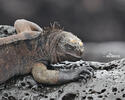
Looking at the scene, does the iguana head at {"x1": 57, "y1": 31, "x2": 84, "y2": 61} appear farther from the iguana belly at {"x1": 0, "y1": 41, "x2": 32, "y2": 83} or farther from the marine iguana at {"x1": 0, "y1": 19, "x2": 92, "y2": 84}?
the iguana belly at {"x1": 0, "y1": 41, "x2": 32, "y2": 83}

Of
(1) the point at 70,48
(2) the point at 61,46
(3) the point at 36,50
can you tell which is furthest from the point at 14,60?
(1) the point at 70,48

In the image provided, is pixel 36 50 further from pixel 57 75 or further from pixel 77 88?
pixel 77 88

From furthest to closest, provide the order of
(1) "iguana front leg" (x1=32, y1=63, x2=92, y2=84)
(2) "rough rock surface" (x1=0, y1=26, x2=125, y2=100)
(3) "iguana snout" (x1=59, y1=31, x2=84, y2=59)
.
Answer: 1. (3) "iguana snout" (x1=59, y1=31, x2=84, y2=59)
2. (1) "iguana front leg" (x1=32, y1=63, x2=92, y2=84)
3. (2) "rough rock surface" (x1=0, y1=26, x2=125, y2=100)

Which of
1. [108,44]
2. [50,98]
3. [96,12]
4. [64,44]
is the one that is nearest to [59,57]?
[64,44]

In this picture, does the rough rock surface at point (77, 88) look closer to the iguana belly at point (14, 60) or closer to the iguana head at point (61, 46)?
the iguana belly at point (14, 60)

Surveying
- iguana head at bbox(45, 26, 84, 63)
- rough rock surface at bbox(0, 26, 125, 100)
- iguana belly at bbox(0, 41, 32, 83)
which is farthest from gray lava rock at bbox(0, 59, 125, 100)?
iguana head at bbox(45, 26, 84, 63)

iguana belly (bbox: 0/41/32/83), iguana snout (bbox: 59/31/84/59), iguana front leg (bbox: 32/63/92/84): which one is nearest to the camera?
iguana front leg (bbox: 32/63/92/84)

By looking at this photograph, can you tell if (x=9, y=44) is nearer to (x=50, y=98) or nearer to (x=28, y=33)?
(x=28, y=33)
